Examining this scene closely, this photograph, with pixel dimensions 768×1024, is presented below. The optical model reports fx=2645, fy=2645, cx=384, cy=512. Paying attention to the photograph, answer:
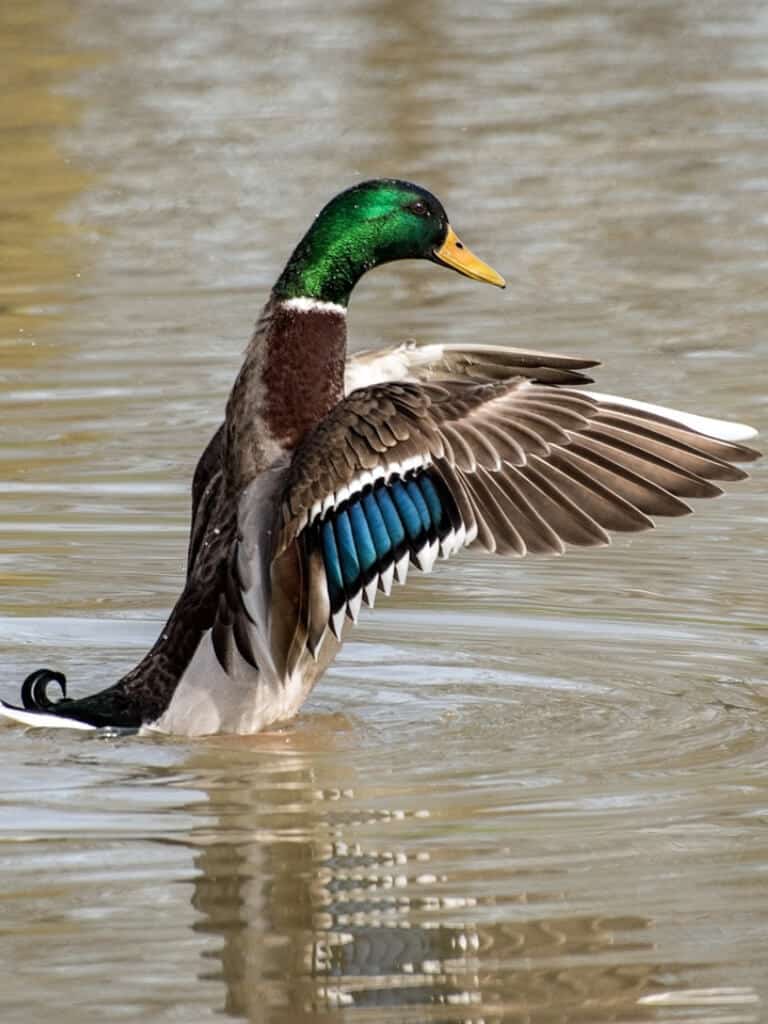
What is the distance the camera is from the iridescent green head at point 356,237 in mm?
7289

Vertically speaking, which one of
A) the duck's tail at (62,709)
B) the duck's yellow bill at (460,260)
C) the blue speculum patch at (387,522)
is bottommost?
the duck's tail at (62,709)

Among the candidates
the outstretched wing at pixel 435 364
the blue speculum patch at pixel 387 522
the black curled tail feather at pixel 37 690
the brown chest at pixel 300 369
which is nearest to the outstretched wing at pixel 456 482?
the blue speculum patch at pixel 387 522

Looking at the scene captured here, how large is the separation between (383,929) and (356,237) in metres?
2.41

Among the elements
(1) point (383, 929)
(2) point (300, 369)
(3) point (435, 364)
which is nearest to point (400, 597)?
(3) point (435, 364)

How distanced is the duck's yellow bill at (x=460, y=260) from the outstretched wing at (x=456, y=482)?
0.79 meters

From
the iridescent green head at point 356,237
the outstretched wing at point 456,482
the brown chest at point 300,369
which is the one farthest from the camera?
the iridescent green head at point 356,237

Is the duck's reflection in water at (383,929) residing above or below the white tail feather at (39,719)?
above

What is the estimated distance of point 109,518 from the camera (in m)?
9.75

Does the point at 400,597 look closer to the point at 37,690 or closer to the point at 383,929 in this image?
the point at 37,690

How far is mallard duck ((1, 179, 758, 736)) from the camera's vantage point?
6645mm

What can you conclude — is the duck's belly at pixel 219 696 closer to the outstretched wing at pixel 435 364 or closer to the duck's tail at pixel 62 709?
the duck's tail at pixel 62 709

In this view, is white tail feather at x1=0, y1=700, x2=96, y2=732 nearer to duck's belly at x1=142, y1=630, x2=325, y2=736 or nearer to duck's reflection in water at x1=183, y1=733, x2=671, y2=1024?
duck's belly at x1=142, y1=630, x2=325, y2=736

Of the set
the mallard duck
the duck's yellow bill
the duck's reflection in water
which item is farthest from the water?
the duck's yellow bill

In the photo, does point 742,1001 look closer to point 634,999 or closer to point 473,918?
point 634,999
